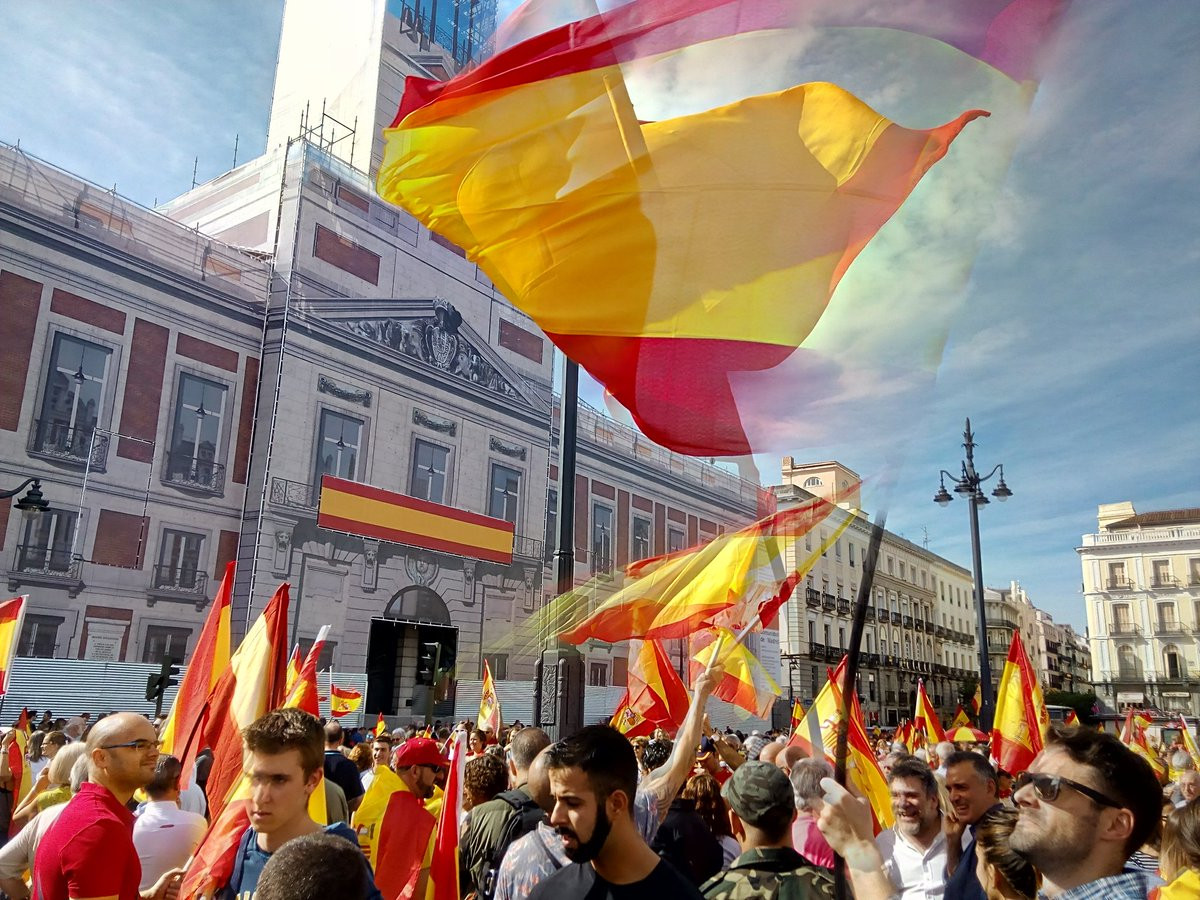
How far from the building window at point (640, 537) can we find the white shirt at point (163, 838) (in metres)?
33.2

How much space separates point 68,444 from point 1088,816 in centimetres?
2302

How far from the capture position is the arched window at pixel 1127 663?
216 feet

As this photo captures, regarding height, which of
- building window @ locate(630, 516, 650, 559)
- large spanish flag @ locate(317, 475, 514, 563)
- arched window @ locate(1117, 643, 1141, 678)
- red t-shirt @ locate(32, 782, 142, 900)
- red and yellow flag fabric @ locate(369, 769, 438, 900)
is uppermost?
building window @ locate(630, 516, 650, 559)

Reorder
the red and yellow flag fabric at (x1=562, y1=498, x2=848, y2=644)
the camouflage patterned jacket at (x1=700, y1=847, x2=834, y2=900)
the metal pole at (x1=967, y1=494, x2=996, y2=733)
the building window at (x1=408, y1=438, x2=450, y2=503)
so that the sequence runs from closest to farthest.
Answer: the camouflage patterned jacket at (x1=700, y1=847, x2=834, y2=900) → the red and yellow flag fabric at (x1=562, y1=498, x2=848, y2=644) → the metal pole at (x1=967, y1=494, x2=996, y2=733) → the building window at (x1=408, y1=438, x2=450, y2=503)

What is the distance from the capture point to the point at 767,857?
3023mm

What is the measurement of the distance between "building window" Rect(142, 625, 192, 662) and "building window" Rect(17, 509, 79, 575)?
2.46 m

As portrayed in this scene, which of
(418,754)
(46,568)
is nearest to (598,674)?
(46,568)

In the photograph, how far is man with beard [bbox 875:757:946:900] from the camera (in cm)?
424

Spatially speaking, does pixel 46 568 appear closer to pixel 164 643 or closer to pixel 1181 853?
pixel 164 643

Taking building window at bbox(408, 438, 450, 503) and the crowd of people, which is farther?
building window at bbox(408, 438, 450, 503)

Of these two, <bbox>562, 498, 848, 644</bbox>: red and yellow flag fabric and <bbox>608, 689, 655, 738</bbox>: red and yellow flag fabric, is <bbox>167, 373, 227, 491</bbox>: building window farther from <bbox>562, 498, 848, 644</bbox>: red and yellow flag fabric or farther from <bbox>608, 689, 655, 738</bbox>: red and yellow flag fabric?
<bbox>562, 498, 848, 644</bbox>: red and yellow flag fabric

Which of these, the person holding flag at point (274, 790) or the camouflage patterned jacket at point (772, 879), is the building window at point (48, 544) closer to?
the person holding flag at point (274, 790)

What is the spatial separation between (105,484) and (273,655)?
18.5 meters

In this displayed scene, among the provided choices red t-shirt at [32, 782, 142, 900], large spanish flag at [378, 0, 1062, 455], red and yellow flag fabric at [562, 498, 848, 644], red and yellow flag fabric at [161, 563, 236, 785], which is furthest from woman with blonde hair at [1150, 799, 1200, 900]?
red and yellow flag fabric at [161, 563, 236, 785]
